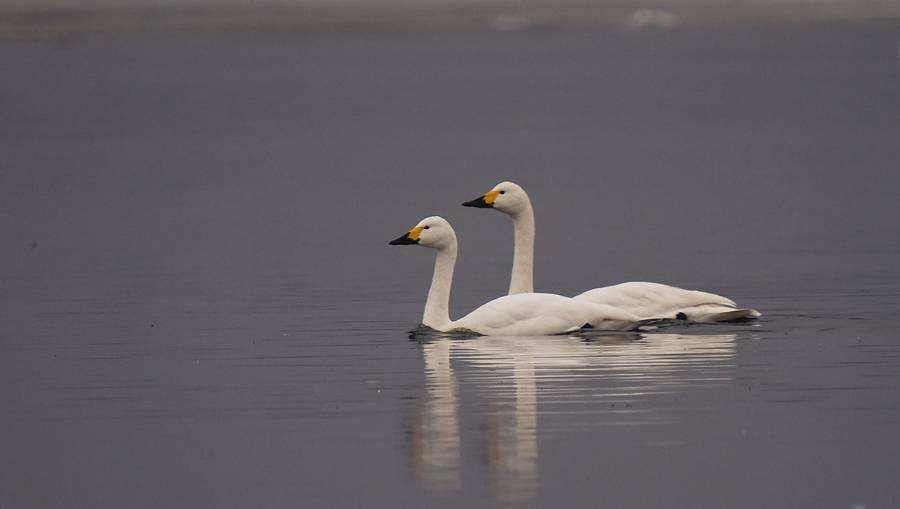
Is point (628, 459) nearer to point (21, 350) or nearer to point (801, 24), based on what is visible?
point (21, 350)

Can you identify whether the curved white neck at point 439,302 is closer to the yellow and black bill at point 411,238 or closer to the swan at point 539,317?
the swan at point 539,317

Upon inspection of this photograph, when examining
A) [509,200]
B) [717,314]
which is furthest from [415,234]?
[717,314]

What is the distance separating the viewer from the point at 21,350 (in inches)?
767

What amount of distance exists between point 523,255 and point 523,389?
4995mm

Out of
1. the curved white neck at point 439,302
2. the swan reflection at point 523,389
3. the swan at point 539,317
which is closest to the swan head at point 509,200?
the curved white neck at point 439,302

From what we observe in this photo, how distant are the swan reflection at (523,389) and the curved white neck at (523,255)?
1745mm

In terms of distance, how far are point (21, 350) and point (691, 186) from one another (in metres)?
23.4

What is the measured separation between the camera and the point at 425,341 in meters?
19.7

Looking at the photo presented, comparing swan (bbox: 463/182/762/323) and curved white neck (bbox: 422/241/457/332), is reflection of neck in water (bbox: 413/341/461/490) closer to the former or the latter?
curved white neck (bbox: 422/241/457/332)

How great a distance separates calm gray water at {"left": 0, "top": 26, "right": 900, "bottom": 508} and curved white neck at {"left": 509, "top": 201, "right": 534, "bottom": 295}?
115 centimetres

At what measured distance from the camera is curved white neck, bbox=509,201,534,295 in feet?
70.3

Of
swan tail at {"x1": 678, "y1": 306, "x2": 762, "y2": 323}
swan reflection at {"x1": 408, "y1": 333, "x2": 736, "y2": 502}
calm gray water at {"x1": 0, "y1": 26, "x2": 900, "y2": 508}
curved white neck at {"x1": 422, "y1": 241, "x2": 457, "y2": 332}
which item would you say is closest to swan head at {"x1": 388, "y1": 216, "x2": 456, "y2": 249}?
curved white neck at {"x1": 422, "y1": 241, "x2": 457, "y2": 332}

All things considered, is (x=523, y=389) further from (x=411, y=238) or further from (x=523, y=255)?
(x=523, y=255)

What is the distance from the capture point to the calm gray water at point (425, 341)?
14008 millimetres
